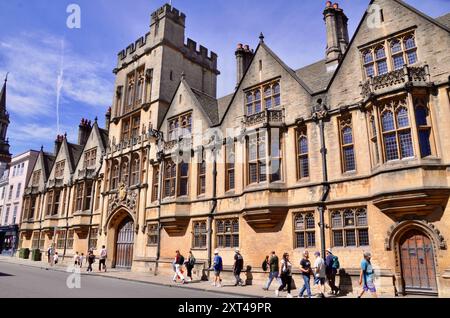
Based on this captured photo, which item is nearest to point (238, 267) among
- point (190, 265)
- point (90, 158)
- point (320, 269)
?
point (190, 265)

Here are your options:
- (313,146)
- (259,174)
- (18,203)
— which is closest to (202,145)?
(259,174)

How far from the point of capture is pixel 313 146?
60.9 ft

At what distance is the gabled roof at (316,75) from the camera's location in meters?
20.3

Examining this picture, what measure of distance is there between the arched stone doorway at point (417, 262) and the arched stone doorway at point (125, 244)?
21.2 meters

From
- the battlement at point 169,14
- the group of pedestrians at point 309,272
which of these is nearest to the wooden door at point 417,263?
the group of pedestrians at point 309,272

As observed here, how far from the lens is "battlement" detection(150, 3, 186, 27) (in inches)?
1262

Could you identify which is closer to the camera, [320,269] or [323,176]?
[320,269]

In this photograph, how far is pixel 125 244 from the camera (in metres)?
29.8

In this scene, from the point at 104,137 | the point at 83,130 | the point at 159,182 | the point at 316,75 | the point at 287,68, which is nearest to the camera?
the point at 287,68

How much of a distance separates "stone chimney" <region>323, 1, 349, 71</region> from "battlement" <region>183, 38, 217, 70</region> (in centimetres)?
1584

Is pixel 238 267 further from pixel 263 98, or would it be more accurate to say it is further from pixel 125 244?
pixel 125 244

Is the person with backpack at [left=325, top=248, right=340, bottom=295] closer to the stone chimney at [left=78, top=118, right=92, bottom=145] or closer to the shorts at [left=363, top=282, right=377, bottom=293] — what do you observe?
the shorts at [left=363, top=282, right=377, bottom=293]

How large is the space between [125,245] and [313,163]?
19074mm
